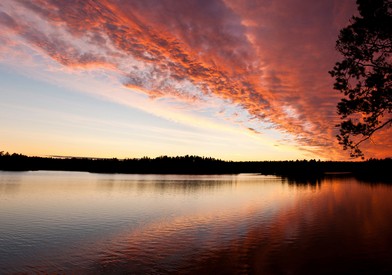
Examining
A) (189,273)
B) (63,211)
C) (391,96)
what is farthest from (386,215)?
(63,211)

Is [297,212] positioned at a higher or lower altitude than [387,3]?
lower

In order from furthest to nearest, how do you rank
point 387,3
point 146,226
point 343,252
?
point 146,226
point 343,252
point 387,3

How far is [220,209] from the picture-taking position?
168ft

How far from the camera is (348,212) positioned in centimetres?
4888

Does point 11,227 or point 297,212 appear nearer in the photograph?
Answer: point 11,227

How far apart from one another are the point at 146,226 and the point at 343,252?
850 inches

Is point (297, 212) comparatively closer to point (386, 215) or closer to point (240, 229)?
point (386, 215)

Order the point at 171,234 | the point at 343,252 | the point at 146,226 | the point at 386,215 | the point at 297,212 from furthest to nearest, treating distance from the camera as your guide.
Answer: the point at 297,212
the point at 386,215
the point at 146,226
the point at 171,234
the point at 343,252

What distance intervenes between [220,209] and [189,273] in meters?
32.1

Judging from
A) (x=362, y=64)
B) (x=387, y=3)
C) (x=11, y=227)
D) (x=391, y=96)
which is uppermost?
(x=387, y=3)

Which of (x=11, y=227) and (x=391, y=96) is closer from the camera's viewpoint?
(x=391, y=96)

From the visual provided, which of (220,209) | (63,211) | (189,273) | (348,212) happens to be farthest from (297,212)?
(63,211)

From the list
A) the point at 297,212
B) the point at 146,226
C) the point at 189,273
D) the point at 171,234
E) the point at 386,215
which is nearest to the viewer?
the point at 189,273

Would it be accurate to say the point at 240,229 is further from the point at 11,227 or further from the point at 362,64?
the point at 11,227
